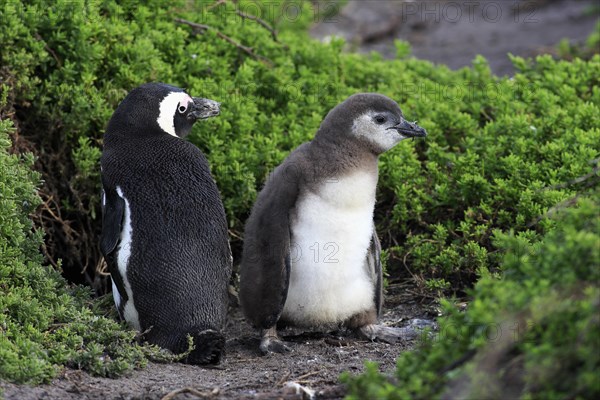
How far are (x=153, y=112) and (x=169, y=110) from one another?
4.8 inches

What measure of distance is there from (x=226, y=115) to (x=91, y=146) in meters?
0.93

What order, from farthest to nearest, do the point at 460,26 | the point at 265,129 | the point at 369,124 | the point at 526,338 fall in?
1. the point at 460,26
2. the point at 265,129
3. the point at 369,124
4. the point at 526,338

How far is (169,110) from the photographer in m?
5.41

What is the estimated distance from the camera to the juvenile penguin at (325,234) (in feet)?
16.5

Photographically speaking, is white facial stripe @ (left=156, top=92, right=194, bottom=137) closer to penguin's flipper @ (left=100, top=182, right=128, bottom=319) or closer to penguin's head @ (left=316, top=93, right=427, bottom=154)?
penguin's flipper @ (left=100, top=182, right=128, bottom=319)

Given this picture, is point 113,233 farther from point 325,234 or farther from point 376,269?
point 376,269

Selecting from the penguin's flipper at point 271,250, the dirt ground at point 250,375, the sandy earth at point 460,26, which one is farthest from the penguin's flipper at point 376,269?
the sandy earth at point 460,26

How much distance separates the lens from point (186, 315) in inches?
190

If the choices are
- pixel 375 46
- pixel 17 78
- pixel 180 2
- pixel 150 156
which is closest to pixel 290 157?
pixel 150 156

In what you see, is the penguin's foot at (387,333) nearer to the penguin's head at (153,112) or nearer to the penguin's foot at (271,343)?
the penguin's foot at (271,343)

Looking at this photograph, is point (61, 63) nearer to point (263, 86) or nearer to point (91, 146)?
point (91, 146)

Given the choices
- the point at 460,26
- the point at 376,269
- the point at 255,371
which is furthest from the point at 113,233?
the point at 460,26

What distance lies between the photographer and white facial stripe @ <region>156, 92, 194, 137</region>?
536 cm

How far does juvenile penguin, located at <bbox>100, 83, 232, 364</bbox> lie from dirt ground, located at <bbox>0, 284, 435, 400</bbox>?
0.25 metres
